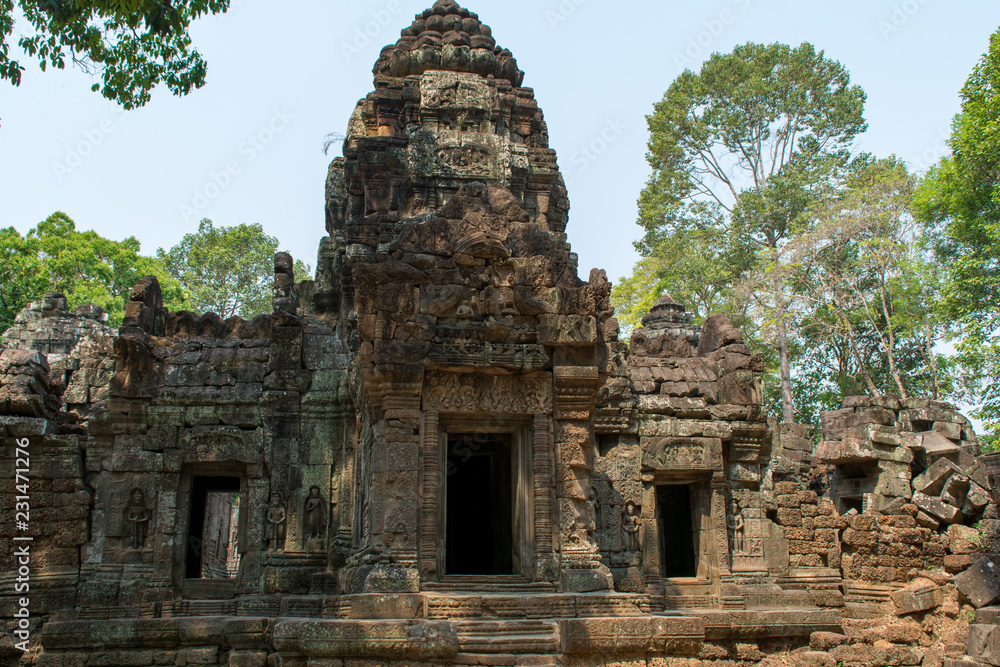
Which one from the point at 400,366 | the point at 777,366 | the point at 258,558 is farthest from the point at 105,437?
the point at 777,366

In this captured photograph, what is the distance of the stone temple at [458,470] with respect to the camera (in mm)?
7516

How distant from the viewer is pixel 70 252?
24281 millimetres

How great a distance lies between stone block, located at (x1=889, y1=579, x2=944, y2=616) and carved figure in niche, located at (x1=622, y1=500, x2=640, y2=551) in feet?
12.6

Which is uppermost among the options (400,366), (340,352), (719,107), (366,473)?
(719,107)

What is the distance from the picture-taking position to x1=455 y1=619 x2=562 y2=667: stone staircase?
652 cm

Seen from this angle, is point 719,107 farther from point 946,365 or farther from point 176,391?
point 176,391

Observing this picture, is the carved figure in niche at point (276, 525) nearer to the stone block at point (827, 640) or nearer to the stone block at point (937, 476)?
the stone block at point (827, 640)

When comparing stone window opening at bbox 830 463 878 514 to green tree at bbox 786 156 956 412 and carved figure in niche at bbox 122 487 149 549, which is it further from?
carved figure in niche at bbox 122 487 149 549

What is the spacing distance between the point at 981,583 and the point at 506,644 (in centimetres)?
716

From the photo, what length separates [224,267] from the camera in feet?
103

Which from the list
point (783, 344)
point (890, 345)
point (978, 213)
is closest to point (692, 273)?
point (783, 344)

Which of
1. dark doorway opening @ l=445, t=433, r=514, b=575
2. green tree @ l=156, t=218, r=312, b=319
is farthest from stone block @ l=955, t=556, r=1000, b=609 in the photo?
green tree @ l=156, t=218, r=312, b=319

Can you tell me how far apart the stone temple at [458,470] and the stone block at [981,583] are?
47 mm

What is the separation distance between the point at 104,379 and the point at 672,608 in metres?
9.62
